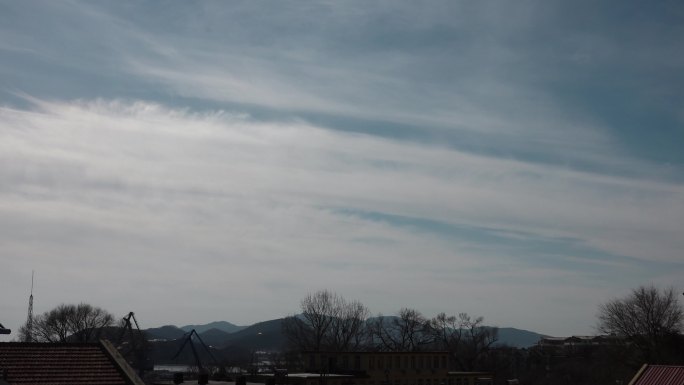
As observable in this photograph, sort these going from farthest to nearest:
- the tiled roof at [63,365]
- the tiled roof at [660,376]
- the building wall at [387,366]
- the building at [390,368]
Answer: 1. the building wall at [387,366]
2. the building at [390,368]
3. the tiled roof at [660,376]
4. the tiled roof at [63,365]

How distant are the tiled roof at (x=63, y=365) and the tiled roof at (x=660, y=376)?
23.8 metres

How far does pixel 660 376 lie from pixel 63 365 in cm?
2746

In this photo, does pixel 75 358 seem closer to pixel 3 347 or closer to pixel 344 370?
pixel 3 347

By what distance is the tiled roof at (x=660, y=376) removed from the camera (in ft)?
117

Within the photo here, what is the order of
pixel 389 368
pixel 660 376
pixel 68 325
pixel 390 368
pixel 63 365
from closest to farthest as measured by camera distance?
pixel 63 365 < pixel 660 376 < pixel 389 368 < pixel 390 368 < pixel 68 325

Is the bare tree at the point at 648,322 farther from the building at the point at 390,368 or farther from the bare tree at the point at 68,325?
the bare tree at the point at 68,325

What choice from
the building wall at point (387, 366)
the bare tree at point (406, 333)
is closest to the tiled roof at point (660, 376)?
the building wall at point (387, 366)

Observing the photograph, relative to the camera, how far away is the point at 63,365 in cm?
3166

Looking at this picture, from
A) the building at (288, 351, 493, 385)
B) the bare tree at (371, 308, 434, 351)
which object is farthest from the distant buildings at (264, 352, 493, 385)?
the bare tree at (371, 308, 434, 351)

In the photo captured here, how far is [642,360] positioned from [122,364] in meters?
76.8

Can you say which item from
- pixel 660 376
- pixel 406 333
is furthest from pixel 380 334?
pixel 660 376

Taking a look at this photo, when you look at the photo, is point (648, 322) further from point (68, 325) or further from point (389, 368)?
point (68, 325)

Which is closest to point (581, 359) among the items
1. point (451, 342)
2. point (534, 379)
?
point (534, 379)

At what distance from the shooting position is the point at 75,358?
32.4m
